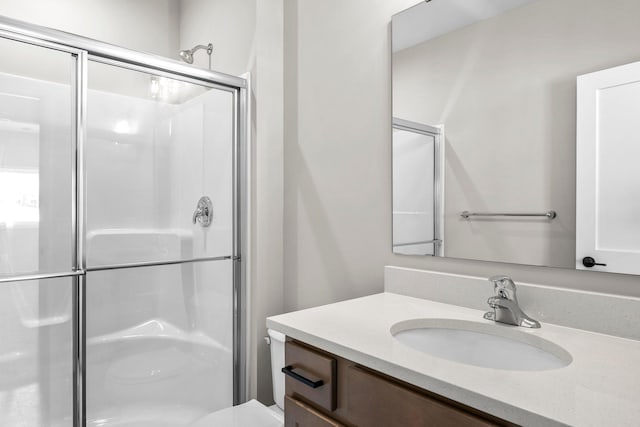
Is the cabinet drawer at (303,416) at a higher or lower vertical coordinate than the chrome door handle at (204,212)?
lower

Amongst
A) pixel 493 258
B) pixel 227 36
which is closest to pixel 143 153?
pixel 227 36

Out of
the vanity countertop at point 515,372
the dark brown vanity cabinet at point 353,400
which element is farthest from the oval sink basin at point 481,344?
the dark brown vanity cabinet at point 353,400

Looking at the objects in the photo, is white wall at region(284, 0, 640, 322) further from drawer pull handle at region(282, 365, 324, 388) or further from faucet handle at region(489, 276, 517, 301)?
drawer pull handle at region(282, 365, 324, 388)

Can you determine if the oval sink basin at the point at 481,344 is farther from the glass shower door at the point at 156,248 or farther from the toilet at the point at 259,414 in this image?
the glass shower door at the point at 156,248

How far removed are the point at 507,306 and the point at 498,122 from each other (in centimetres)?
54

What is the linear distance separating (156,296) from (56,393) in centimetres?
54

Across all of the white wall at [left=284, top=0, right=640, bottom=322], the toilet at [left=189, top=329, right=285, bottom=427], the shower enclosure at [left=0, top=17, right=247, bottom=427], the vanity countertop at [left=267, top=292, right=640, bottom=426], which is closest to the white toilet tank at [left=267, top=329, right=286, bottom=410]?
the toilet at [left=189, top=329, right=285, bottom=427]

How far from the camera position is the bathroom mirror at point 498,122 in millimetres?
1005

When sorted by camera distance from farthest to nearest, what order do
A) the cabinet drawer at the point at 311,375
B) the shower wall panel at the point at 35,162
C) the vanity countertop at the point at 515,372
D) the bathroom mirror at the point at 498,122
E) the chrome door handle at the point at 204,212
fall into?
the chrome door handle at the point at 204,212
the shower wall panel at the point at 35,162
the bathroom mirror at the point at 498,122
the cabinet drawer at the point at 311,375
the vanity countertop at the point at 515,372

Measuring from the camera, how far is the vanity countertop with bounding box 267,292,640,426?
58 cm

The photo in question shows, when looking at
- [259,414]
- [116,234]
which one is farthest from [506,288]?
[116,234]

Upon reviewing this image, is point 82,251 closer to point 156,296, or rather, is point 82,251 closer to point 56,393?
point 156,296

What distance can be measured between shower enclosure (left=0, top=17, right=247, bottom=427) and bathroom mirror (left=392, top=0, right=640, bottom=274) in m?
0.97

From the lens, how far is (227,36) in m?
2.33
